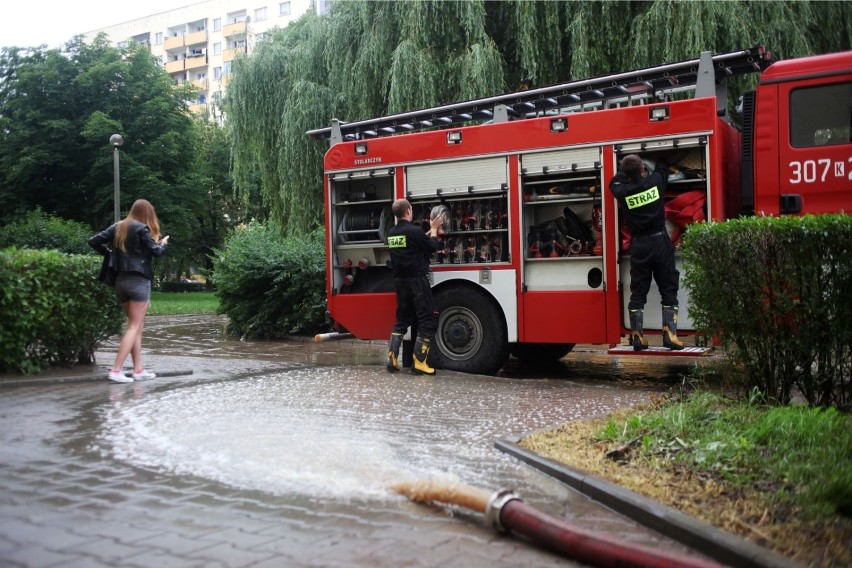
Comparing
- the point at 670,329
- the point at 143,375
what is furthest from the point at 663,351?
the point at 143,375

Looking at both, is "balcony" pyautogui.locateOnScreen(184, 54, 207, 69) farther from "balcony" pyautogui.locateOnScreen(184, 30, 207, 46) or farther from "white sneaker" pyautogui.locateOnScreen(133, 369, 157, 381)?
"white sneaker" pyautogui.locateOnScreen(133, 369, 157, 381)

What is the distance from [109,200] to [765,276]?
34532 millimetres

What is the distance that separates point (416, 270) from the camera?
939 centimetres

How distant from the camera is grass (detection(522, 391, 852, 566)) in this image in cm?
368

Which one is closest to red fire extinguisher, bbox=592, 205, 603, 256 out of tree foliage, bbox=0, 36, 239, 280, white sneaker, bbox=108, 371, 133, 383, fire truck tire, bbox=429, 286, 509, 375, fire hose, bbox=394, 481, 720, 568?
fire truck tire, bbox=429, 286, 509, 375

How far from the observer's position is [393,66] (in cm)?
1611

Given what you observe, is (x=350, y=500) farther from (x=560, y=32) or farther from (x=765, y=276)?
(x=560, y=32)

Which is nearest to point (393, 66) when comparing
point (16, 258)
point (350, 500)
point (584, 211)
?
point (584, 211)

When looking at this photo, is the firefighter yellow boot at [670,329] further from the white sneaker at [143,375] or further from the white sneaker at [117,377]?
the white sneaker at [117,377]

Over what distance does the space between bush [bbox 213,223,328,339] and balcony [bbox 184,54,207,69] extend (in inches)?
2751

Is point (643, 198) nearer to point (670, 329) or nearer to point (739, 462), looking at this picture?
point (670, 329)

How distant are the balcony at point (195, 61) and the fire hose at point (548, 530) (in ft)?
271

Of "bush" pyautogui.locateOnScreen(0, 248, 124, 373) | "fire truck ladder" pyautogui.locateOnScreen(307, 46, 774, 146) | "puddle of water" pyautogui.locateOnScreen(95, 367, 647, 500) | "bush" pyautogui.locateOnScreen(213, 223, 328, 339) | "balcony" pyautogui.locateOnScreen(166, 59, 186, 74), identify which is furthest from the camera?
"balcony" pyautogui.locateOnScreen(166, 59, 186, 74)

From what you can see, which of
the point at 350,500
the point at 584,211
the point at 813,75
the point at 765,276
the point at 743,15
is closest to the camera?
the point at 350,500
